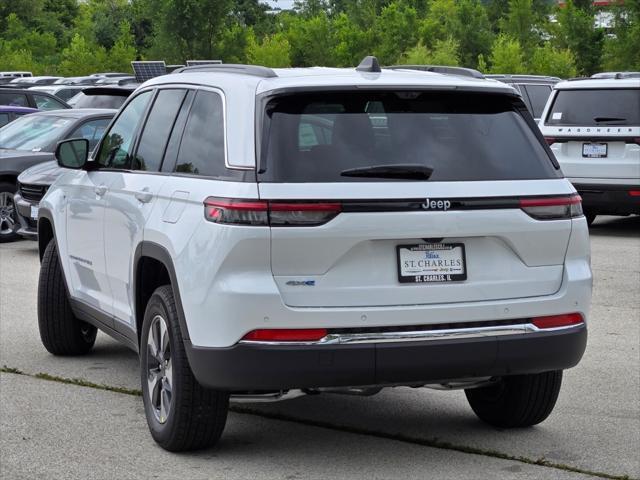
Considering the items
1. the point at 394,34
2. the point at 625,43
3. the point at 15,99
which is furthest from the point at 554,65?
the point at 15,99

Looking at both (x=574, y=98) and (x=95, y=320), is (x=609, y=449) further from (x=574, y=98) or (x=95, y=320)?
(x=574, y=98)

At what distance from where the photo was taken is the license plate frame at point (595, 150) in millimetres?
15867

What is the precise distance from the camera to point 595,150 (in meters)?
16.0

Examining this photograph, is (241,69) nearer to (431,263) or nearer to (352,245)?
(352,245)

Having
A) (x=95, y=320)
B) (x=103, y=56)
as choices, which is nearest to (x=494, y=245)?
(x=95, y=320)

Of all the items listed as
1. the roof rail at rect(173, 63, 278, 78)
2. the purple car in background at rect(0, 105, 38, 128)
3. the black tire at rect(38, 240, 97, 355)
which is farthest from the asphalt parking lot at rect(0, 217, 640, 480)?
the purple car in background at rect(0, 105, 38, 128)

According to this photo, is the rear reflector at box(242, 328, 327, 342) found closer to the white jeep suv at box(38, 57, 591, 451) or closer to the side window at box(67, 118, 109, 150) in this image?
the white jeep suv at box(38, 57, 591, 451)

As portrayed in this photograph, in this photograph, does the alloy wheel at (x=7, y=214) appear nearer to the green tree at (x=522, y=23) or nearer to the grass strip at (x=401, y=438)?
the grass strip at (x=401, y=438)

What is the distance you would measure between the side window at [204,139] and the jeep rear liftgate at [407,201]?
345mm

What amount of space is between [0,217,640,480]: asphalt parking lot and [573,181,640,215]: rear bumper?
7147mm

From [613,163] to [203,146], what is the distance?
10504mm

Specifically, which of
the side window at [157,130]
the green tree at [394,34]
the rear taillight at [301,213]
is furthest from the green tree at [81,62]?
the rear taillight at [301,213]

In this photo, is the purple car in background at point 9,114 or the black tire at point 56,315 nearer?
the black tire at point 56,315

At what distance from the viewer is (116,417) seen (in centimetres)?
699
